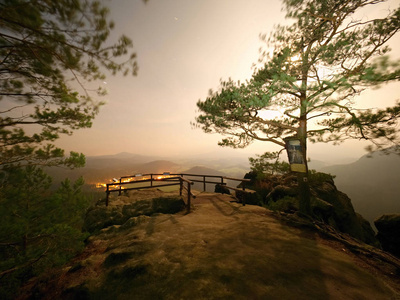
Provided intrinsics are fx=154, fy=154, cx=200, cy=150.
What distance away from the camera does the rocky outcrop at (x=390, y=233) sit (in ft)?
20.4

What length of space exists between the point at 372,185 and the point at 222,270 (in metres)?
199

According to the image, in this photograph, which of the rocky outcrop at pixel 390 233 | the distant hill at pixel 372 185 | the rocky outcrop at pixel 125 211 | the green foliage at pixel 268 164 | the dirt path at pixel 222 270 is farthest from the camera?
the distant hill at pixel 372 185

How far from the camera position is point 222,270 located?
2.47m

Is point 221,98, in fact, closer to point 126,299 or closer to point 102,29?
point 102,29

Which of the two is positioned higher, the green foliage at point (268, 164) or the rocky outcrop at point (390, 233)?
the green foliage at point (268, 164)

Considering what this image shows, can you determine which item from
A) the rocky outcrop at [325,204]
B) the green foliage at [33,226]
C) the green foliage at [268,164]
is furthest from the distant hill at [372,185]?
the green foliage at [33,226]

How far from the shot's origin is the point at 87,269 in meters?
3.09

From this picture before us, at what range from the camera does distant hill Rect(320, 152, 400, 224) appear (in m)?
95.9

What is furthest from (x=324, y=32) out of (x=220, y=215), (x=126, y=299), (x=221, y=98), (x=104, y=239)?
(x=104, y=239)

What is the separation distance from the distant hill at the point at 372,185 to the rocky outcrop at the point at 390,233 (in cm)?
9587

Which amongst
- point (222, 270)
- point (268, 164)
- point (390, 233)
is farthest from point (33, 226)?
point (390, 233)

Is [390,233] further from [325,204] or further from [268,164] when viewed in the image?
[268,164]

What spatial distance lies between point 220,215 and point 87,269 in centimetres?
388

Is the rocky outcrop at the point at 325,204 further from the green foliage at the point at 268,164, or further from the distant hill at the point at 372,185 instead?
the distant hill at the point at 372,185
